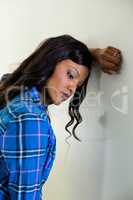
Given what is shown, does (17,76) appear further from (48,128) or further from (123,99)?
(123,99)

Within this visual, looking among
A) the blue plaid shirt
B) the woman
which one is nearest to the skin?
the woman

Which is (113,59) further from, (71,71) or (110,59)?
(71,71)

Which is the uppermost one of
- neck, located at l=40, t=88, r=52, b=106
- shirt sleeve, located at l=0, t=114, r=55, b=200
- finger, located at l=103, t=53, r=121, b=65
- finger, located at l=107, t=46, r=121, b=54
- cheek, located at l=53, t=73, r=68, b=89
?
finger, located at l=107, t=46, r=121, b=54

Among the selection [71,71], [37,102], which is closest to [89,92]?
[71,71]

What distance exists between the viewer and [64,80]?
1146mm

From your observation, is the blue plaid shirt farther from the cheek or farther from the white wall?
the white wall

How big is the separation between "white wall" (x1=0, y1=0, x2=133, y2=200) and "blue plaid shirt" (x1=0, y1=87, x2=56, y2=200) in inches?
11.2

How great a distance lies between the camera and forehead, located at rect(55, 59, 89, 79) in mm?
1128

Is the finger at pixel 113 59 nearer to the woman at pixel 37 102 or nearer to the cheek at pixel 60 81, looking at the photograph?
the woman at pixel 37 102

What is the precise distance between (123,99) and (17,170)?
1.44ft

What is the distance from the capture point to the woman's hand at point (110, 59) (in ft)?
3.72

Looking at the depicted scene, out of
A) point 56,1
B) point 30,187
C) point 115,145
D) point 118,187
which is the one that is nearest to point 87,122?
point 115,145

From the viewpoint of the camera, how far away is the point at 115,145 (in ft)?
3.94

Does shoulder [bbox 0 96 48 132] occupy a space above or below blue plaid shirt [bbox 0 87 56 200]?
above
